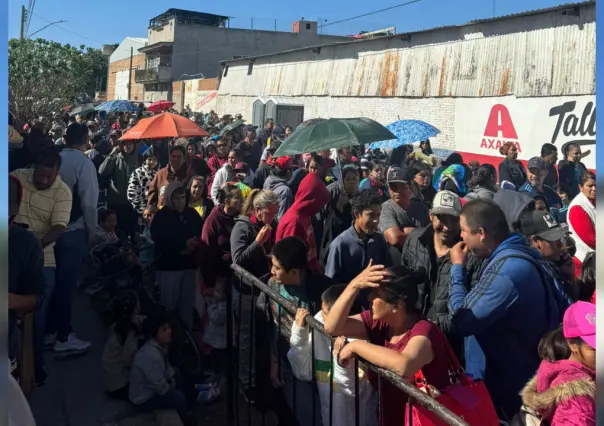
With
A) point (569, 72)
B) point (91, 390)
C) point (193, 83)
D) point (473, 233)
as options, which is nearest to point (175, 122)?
point (91, 390)

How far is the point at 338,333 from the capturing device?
3.06 m

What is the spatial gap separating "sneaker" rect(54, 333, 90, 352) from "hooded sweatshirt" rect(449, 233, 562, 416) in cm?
339

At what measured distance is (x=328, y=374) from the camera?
11.1 feet

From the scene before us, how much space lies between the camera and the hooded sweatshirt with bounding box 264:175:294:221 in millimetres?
6871

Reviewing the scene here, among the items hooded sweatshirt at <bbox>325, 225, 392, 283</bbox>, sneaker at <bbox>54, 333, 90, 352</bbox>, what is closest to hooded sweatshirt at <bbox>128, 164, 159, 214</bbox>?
sneaker at <bbox>54, 333, 90, 352</bbox>

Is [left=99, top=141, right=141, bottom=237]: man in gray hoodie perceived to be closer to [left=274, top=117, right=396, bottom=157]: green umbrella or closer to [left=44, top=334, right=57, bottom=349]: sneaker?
[left=274, top=117, right=396, bottom=157]: green umbrella

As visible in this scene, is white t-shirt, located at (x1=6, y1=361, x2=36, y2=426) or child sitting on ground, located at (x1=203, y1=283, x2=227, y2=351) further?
child sitting on ground, located at (x1=203, y1=283, x2=227, y2=351)

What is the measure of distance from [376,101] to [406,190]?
20178mm

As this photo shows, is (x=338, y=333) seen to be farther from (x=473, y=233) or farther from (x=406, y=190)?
(x=406, y=190)

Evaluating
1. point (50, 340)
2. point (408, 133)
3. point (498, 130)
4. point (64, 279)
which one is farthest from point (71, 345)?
point (498, 130)

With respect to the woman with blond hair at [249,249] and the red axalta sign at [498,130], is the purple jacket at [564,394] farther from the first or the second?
the red axalta sign at [498,130]

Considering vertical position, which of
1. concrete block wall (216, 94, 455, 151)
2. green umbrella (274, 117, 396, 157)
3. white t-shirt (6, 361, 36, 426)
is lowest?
white t-shirt (6, 361, 36, 426)

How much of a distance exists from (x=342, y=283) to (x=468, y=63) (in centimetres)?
1756

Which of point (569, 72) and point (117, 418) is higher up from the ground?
point (569, 72)
